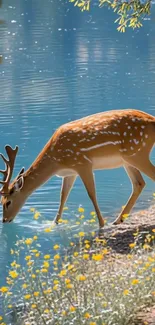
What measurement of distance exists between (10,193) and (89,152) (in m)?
0.85

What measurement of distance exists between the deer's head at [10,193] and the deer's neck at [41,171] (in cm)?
7

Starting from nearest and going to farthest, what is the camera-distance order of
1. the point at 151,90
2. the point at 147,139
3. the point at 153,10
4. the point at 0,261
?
the point at 0,261
the point at 147,139
the point at 151,90
the point at 153,10

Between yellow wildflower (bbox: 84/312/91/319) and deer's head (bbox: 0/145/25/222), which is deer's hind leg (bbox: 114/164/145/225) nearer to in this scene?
deer's head (bbox: 0/145/25/222)

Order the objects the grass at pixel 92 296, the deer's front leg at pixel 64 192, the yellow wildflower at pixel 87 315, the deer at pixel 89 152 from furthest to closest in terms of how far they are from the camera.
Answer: the deer's front leg at pixel 64 192
the deer at pixel 89 152
the grass at pixel 92 296
the yellow wildflower at pixel 87 315

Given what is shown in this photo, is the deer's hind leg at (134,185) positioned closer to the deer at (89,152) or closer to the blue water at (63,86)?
the deer at (89,152)

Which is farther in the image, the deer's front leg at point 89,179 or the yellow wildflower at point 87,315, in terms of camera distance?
the deer's front leg at point 89,179

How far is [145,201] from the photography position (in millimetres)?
8469

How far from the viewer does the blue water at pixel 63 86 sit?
27.6 feet

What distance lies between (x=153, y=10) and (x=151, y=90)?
17.0 m

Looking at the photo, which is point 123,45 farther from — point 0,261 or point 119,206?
point 0,261

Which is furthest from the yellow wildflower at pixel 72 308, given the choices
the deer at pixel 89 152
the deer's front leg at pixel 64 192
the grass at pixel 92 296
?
the deer's front leg at pixel 64 192

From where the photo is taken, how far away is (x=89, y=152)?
23.2ft

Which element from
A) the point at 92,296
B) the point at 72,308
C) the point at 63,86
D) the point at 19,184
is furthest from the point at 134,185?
the point at 63,86

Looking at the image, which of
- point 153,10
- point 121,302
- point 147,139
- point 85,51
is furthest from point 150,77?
point 153,10
